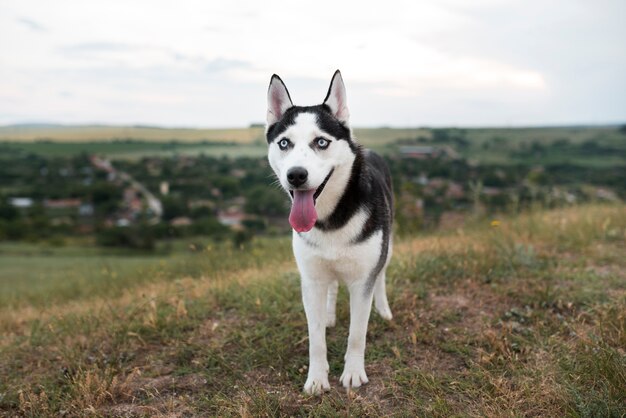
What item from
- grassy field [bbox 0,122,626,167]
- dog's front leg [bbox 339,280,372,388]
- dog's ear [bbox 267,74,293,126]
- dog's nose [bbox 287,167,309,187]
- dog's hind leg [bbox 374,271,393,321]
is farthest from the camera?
grassy field [bbox 0,122,626,167]

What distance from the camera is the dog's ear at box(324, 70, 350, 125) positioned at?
3.99 m

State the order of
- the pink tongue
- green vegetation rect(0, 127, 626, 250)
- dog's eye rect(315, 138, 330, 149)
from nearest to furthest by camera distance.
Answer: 1. the pink tongue
2. dog's eye rect(315, 138, 330, 149)
3. green vegetation rect(0, 127, 626, 250)

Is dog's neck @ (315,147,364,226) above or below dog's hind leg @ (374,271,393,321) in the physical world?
above

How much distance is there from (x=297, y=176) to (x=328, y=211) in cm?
56

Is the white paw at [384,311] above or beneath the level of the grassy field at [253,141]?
beneath

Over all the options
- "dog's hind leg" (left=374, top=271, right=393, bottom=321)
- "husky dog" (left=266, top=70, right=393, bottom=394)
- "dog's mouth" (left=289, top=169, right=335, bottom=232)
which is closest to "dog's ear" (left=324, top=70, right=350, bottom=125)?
"husky dog" (left=266, top=70, right=393, bottom=394)

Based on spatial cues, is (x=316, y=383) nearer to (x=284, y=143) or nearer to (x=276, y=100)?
(x=284, y=143)

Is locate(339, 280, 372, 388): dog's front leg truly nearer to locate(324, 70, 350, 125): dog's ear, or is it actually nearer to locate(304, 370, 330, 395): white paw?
locate(304, 370, 330, 395): white paw

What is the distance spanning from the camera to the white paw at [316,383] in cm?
400

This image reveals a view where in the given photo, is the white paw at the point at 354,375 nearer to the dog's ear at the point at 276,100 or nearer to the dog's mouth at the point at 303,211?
the dog's mouth at the point at 303,211

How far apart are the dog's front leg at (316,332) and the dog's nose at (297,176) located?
0.93 m

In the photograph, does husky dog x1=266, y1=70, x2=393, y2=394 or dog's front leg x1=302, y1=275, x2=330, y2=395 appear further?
dog's front leg x1=302, y1=275, x2=330, y2=395

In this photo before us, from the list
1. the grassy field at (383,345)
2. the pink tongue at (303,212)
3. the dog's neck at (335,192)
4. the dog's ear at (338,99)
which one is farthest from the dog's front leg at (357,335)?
the dog's ear at (338,99)

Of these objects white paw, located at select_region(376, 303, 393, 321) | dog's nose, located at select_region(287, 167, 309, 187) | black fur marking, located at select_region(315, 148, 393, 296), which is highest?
dog's nose, located at select_region(287, 167, 309, 187)
